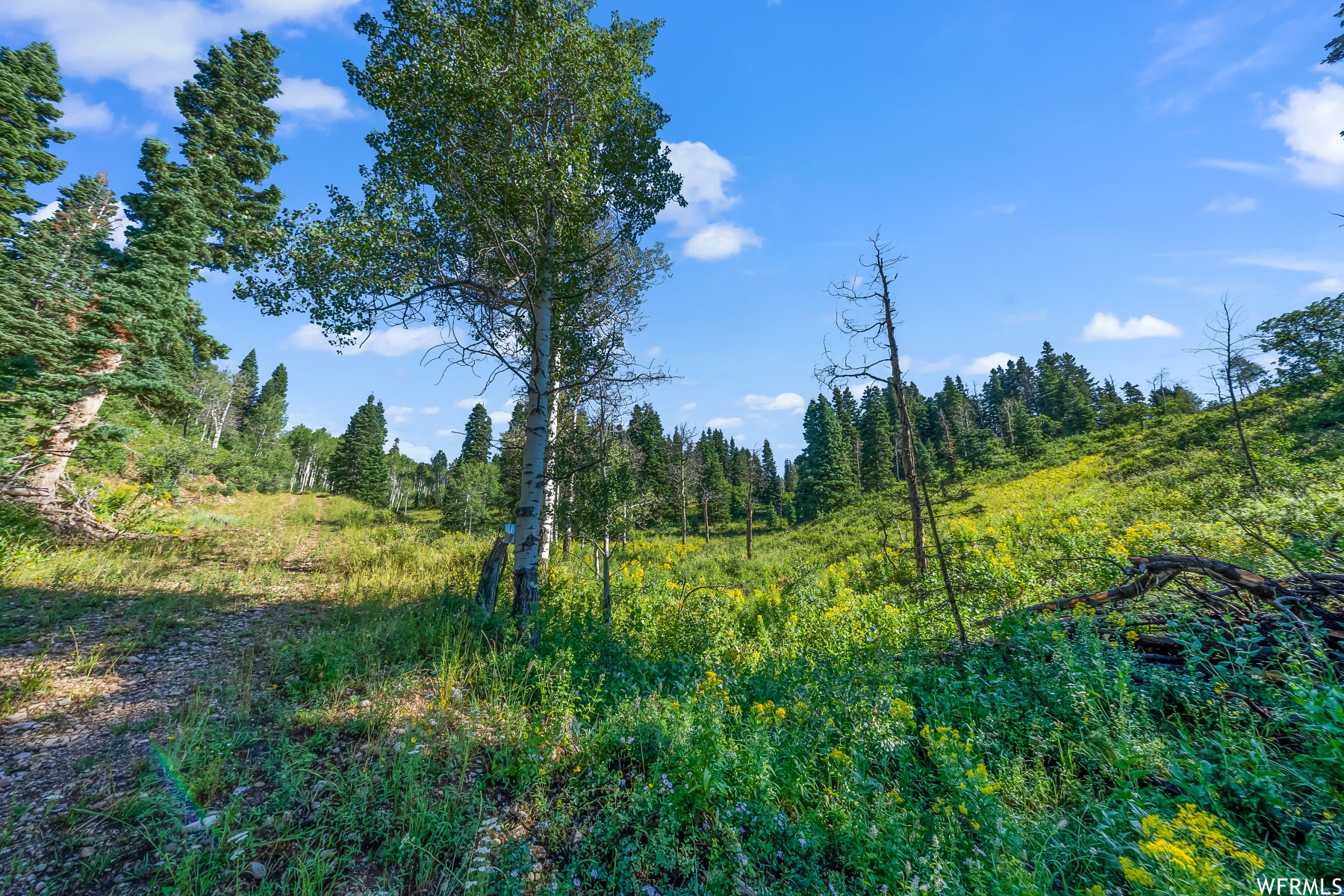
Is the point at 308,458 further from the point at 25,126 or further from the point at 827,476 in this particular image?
the point at 827,476

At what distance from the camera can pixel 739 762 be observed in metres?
3.40

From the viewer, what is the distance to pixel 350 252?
5621 mm

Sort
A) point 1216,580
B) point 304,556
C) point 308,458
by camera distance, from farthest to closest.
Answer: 1. point 308,458
2. point 304,556
3. point 1216,580

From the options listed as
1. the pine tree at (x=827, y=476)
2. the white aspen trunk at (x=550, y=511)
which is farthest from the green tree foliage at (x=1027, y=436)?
the white aspen trunk at (x=550, y=511)

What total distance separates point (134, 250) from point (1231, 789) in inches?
831

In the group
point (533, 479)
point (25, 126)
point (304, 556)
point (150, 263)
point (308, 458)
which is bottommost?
point (304, 556)

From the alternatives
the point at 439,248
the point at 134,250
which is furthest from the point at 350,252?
the point at 134,250

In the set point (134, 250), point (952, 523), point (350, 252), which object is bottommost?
point (952, 523)

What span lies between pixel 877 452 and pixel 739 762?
4471 cm

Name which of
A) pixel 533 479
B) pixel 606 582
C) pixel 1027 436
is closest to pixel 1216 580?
pixel 606 582

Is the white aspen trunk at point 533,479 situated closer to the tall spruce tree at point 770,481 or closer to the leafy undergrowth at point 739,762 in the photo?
Answer: the leafy undergrowth at point 739,762

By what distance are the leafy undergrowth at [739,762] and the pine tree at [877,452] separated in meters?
37.3

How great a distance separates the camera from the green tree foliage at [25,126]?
11.2 metres

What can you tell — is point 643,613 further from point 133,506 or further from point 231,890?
point 133,506
